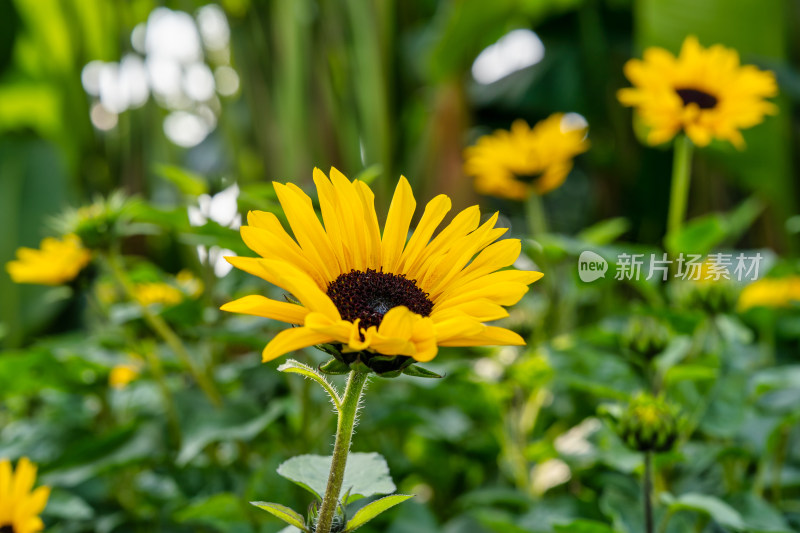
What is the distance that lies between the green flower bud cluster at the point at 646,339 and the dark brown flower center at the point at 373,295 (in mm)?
277

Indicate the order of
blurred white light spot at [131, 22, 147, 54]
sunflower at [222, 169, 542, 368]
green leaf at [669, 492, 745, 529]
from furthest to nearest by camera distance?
blurred white light spot at [131, 22, 147, 54] → green leaf at [669, 492, 745, 529] → sunflower at [222, 169, 542, 368]

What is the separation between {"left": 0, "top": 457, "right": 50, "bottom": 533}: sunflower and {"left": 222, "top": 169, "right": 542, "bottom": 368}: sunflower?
228mm

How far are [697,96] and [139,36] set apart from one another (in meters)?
1.16

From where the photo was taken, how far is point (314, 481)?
0.28m

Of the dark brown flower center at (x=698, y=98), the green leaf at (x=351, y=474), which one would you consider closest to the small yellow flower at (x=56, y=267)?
the green leaf at (x=351, y=474)

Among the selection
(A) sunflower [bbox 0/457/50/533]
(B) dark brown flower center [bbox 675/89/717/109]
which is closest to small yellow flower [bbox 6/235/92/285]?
(A) sunflower [bbox 0/457/50/533]

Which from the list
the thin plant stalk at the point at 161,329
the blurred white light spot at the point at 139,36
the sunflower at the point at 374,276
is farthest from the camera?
the blurred white light spot at the point at 139,36

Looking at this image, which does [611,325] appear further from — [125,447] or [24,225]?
[24,225]

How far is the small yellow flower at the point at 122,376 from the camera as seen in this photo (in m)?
0.60

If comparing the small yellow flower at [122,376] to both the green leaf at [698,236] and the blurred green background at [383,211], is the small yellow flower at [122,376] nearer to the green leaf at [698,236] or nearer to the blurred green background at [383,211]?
the blurred green background at [383,211]

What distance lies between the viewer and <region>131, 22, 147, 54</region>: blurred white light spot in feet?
4.44

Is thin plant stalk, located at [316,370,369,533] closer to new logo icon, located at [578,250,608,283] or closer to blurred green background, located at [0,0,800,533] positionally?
blurred green background, located at [0,0,800,533]

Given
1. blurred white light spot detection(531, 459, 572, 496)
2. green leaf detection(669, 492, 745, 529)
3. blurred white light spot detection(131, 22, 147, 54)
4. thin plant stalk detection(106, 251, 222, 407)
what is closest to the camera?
green leaf detection(669, 492, 745, 529)

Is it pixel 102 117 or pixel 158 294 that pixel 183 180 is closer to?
pixel 158 294
